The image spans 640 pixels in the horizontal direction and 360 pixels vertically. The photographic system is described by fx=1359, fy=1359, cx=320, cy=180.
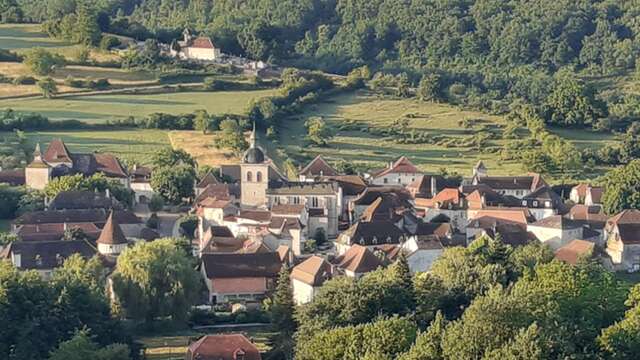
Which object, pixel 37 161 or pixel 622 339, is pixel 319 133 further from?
pixel 622 339

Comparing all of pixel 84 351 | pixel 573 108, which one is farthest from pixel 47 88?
pixel 84 351

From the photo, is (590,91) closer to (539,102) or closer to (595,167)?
(539,102)

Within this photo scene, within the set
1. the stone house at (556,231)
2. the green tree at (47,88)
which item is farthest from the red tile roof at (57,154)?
the stone house at (556,231)

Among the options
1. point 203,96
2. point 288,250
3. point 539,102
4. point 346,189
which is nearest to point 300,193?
point 346,189

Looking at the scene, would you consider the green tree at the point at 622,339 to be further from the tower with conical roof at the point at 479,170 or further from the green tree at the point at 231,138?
the green tree at the point at 231,138

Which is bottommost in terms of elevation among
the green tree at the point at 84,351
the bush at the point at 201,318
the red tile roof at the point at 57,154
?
the bush at the point at 201,318

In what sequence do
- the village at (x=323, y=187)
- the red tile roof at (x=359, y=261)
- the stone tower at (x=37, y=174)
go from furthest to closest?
the stone tower at (x=37, y=174)
the red tile roof at (x=359, y=261)
the village at (x=323, y=187)

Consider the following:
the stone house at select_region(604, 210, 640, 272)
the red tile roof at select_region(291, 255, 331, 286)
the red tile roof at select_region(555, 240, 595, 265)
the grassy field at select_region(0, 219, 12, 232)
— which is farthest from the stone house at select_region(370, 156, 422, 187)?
the red tile roof at select_region(291, 255, 331, 286)
